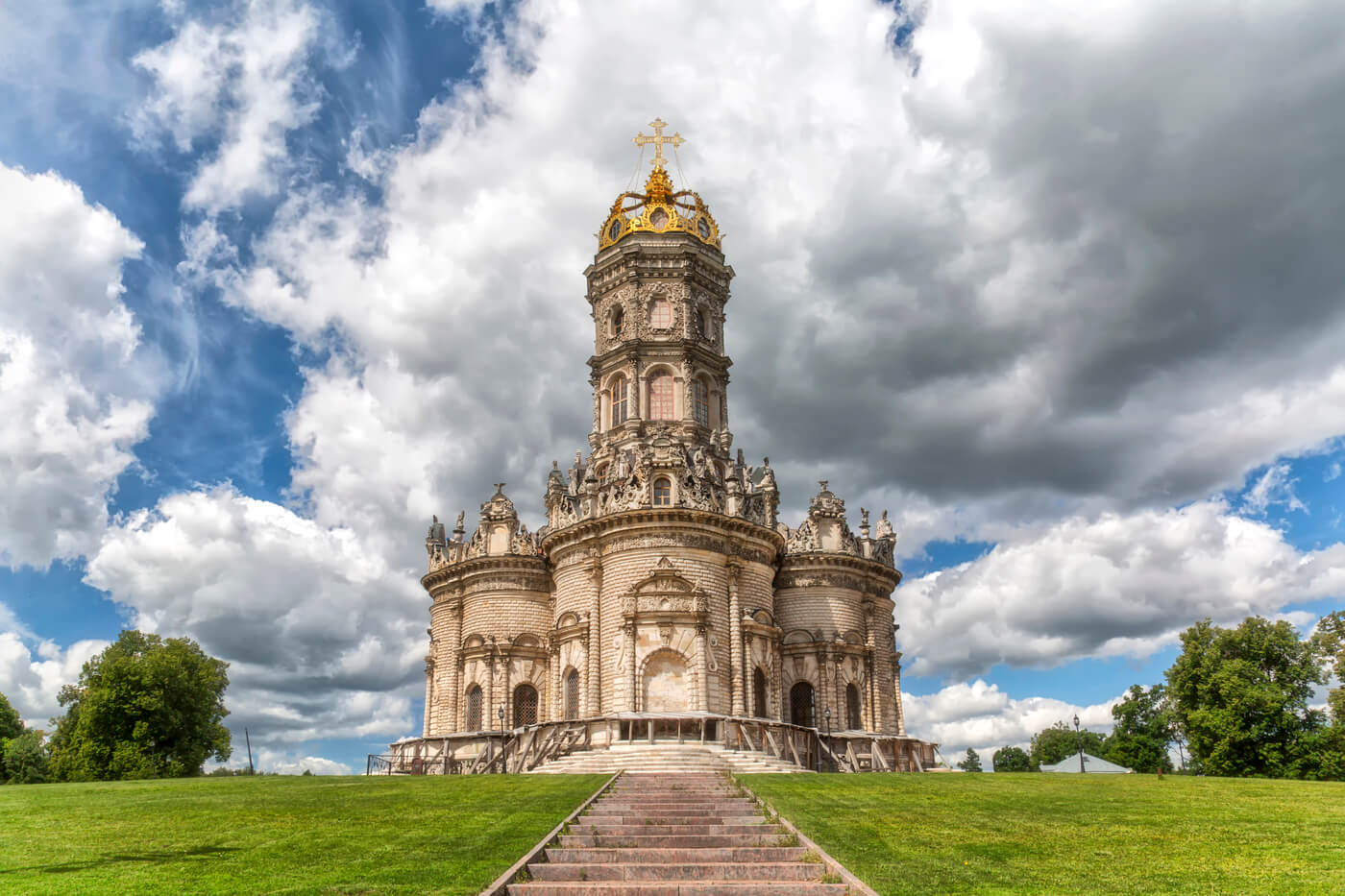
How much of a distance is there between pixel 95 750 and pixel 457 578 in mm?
21951

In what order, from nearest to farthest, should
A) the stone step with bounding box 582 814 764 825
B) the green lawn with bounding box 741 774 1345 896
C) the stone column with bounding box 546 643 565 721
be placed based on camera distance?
the green lawn with bounding box 741 774 1345 896 < the stone step with bounding box 582 814 764 825 < the stone column with bounding box 546 643 565 721

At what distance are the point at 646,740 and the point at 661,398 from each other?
2209 cm

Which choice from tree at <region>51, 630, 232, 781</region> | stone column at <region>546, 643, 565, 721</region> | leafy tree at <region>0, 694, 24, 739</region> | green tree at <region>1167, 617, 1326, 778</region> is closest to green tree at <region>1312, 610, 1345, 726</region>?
green tree at <region>1167, 617, 1326, 778</region>

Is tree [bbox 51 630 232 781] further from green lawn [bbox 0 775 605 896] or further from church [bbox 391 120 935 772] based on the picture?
green lawn [bbox 0 775 605 896]

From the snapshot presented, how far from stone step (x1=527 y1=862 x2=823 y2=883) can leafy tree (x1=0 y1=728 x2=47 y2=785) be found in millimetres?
66212

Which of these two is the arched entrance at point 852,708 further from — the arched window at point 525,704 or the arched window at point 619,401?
the arched window at point 619,401

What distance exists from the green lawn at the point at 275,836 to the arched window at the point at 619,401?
3170 centimetres

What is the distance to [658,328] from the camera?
59.0m

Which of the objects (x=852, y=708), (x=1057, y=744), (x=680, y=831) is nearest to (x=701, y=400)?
(x=852, y=708)

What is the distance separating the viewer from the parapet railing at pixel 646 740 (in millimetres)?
43094

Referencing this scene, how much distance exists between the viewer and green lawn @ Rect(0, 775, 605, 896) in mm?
13898

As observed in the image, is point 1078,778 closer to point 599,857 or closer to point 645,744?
point 645,744

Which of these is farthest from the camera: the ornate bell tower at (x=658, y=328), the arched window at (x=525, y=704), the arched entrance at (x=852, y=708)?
the ornate bell tower at (x=658, y=328)

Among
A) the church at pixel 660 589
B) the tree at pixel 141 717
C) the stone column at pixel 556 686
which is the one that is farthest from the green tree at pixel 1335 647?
the tree at pixel 141 717
